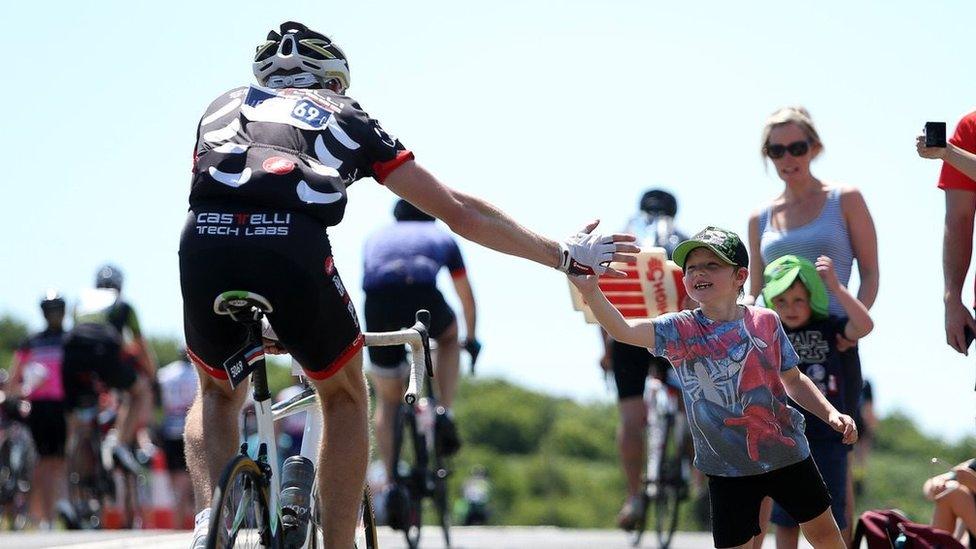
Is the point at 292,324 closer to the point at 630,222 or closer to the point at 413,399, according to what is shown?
the point at 413,399

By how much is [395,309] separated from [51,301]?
21.1 feet

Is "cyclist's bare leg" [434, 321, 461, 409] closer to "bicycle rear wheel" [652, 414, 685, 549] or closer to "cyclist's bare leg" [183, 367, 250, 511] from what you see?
"bicycle rear wheel" [652, 414, 685, 549]

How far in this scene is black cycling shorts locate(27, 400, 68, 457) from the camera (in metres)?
17.0

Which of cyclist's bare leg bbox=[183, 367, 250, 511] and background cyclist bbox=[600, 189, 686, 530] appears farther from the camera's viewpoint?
background cyclist bbox=[600, 189, 686, 530]

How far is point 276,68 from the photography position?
673cm

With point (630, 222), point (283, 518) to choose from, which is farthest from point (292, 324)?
point (630, 222)

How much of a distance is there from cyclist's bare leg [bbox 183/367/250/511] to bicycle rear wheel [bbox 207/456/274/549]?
36 cm

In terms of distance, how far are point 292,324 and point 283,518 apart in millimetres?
752

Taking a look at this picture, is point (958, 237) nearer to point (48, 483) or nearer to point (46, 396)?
point (46, 396)

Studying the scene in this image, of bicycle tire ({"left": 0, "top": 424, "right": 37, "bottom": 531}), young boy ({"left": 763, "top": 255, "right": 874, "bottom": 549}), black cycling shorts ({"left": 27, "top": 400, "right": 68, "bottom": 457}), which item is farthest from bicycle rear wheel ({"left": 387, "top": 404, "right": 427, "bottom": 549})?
bicycle tire ({"left": 0, "top": 424, "right": 37, "bottom": 531})

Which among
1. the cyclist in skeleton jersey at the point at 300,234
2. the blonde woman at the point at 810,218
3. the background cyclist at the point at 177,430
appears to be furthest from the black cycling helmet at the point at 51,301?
the cyclist in skeleton jersey at the point at 300,234

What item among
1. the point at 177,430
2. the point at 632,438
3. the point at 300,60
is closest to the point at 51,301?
the point at 177,430

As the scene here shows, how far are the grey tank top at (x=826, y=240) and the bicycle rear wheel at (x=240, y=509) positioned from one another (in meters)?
3.47

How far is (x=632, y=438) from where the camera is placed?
39.8 ft
